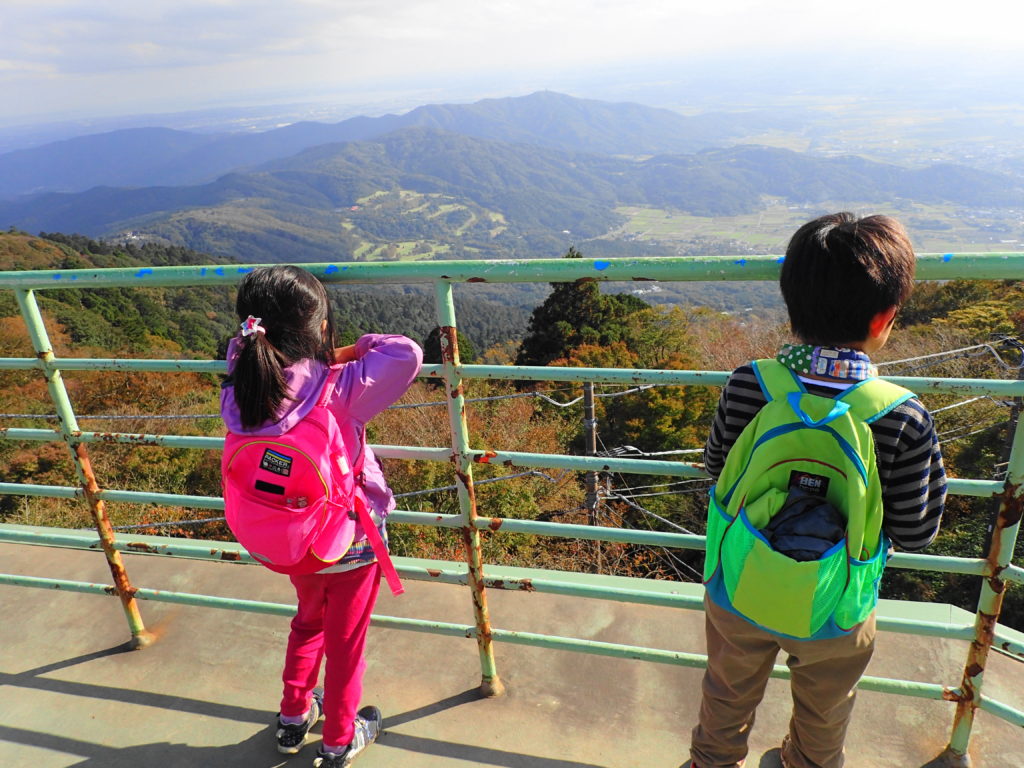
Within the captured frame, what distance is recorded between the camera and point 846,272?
108 centimetres

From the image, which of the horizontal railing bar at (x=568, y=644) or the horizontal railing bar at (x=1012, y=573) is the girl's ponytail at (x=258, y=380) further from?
the horizontal railing bar at (x=1012, y=573)

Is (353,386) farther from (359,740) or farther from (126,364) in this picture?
(359,740)

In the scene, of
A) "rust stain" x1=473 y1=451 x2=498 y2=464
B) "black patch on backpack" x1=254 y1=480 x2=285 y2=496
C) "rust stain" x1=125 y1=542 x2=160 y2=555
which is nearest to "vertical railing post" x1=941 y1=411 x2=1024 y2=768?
"rust stain" x1=473 y1=451 x2=498 y2=464

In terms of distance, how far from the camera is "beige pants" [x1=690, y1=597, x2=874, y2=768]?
4.14ft

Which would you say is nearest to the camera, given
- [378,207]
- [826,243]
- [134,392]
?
[826,243]

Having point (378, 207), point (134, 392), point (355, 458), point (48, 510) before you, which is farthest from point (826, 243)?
point (378, 207)

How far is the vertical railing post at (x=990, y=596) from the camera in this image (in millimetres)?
1388

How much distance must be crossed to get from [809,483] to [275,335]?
119cm

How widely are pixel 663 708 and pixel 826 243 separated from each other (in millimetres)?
1586

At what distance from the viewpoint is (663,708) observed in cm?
199

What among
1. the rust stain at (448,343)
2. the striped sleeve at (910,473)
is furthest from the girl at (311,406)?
the striped sleeve at (910,473)

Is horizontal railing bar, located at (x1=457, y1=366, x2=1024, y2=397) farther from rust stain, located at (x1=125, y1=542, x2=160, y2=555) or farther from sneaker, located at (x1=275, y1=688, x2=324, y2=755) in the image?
rust stain, located at (x1=125, y1=542, x2=160, y2=555)

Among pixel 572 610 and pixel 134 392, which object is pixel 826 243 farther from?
pixel 134 392

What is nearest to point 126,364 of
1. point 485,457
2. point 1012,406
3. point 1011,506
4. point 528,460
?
point 485,457
